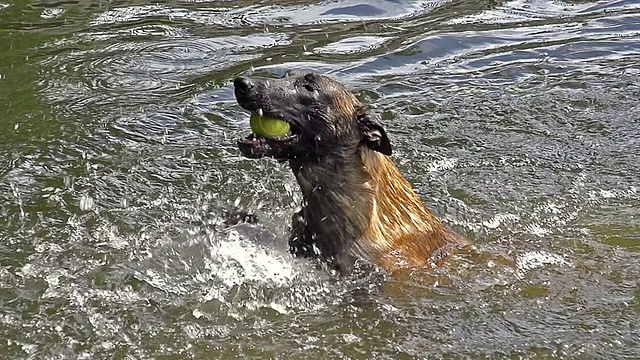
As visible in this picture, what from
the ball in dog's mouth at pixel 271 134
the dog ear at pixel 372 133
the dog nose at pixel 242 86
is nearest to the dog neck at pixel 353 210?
the dog ear at pixel 372 133

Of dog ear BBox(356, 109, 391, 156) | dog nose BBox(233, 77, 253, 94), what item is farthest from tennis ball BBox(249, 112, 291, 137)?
dog ear BBox(356, 109, 391, 156)

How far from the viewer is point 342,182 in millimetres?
6543

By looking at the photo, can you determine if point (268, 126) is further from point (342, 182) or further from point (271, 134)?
point (342, 182)

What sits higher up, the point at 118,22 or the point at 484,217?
the point at 118,22

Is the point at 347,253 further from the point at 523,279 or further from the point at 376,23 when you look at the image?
the point at 376,23

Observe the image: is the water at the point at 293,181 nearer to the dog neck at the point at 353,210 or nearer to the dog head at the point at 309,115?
the dog neck at the point at 353,210

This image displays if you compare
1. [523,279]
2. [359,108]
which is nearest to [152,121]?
[359,108]

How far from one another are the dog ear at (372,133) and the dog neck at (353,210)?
0.33 feet

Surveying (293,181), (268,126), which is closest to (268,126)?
(268,126)

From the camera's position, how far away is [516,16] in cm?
1229

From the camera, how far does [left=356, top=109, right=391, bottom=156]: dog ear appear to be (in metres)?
6.44

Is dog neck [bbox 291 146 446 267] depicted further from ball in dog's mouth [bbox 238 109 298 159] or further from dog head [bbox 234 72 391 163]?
ball in dog's mouth [bbox 238 109 298 159]

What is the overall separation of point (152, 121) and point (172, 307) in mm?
3192

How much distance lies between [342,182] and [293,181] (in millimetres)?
1583
